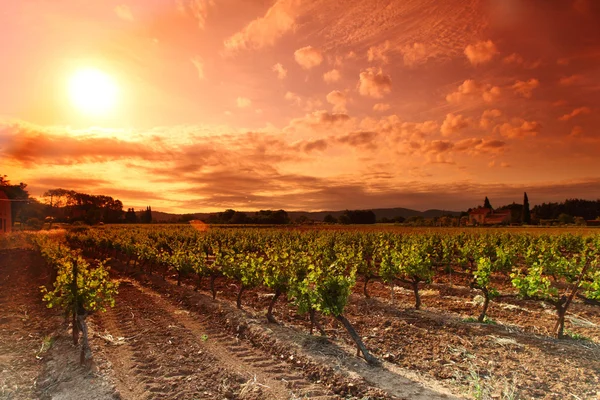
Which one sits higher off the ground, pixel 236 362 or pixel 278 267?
pixel 278 267

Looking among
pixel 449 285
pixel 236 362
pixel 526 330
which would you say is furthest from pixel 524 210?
pixel 236 362

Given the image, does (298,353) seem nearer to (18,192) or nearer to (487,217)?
(18,192)

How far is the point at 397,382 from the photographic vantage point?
7.96m

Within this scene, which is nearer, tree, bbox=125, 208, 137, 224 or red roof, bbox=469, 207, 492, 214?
tree, bbox=125, 208, 137, 224

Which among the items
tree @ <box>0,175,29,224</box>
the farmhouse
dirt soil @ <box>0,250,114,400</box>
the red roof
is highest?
tree @ <box>0,175,29,224</box>

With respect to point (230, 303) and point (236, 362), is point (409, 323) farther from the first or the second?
point (230, 303)

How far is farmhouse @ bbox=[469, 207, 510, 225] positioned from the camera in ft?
312

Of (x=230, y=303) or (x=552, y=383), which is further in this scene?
(x=230, y=303)

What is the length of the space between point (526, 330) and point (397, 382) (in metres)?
5.82

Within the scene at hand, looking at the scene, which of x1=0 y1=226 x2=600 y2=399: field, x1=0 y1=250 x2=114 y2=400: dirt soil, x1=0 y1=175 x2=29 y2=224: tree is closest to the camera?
x1=0 y1=226 x2=600 y2=399: field

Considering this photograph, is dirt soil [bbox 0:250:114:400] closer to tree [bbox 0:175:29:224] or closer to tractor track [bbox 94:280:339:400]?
tractor track [bbox 94:280:339:400]

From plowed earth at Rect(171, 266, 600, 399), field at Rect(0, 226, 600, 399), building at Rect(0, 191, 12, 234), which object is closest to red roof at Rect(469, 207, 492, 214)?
plowed earth at Rect(171, 266, 600, 399)

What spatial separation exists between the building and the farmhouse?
8927cm

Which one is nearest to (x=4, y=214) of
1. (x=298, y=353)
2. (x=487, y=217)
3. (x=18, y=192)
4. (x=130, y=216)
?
(x=18, y=192)
